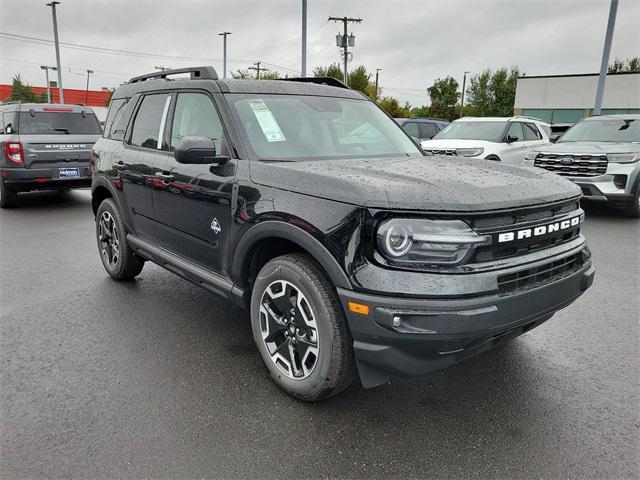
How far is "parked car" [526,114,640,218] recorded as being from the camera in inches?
334

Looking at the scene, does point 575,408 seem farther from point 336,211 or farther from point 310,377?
point 336,211

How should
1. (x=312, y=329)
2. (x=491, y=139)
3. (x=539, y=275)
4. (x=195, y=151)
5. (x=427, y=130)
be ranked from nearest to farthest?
1. (x=539, y=275)
2. (x=312, y=329)
3. (x=195, y=151)
4. (x=491, y=139)
5. (x=427, y=130)

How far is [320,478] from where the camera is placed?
2.32 meters

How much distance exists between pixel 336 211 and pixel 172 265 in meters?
1.94

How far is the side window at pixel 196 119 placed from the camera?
3.49m

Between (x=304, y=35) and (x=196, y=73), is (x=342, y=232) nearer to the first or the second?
(x=196, y=73)

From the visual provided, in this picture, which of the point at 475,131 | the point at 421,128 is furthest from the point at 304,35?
the point at 475,131

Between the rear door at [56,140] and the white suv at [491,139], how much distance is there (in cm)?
702

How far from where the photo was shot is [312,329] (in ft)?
9.03

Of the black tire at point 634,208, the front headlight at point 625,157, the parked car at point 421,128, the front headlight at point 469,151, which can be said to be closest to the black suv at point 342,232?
the front headlight at point 625,157

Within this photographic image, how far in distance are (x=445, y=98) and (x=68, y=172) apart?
63.7 metres

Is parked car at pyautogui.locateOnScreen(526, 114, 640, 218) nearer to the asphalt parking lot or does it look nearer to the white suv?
the white suv

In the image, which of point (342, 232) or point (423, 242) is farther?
point (342, 232)

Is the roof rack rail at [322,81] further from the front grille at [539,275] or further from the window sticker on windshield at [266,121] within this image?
the front grille at [539,275]
